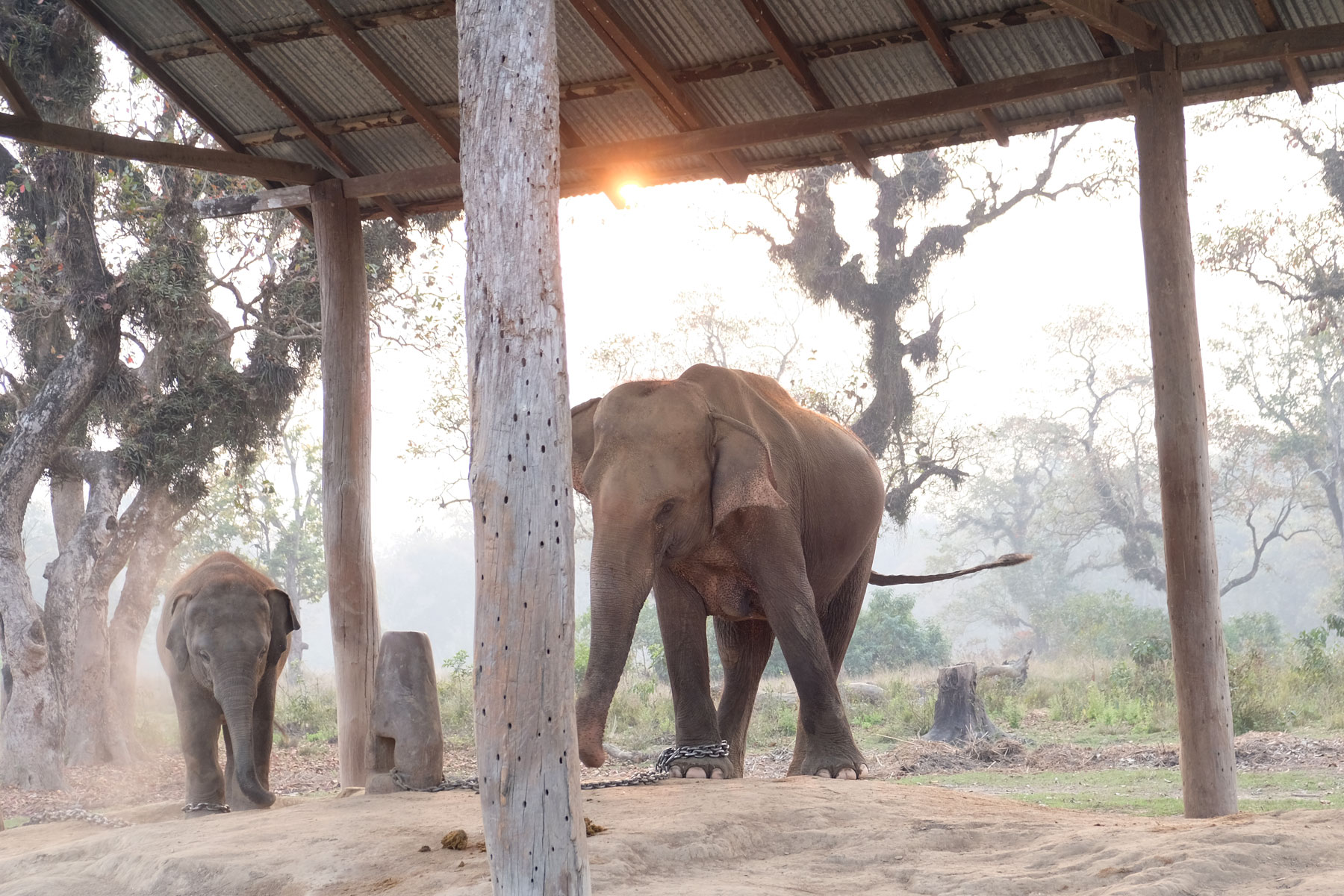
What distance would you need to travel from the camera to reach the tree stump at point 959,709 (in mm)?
12883

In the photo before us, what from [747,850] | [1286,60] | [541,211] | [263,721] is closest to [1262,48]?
[1286,60]

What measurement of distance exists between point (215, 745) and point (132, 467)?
8333mm

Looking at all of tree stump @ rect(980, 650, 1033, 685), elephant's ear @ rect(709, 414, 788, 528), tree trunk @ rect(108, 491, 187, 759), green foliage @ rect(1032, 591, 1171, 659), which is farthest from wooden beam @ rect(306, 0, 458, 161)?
green foliage @ rect(1032, 591, 1171, 659)

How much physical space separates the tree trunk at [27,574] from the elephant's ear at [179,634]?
6307 millimetres

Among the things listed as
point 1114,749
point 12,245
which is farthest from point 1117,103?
point 12,245

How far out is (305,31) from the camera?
8.03m

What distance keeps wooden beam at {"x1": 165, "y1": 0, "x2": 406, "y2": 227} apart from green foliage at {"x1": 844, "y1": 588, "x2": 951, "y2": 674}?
19830 mm

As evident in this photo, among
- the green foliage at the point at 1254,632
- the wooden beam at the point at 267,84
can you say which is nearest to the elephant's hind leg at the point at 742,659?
the wooden beam at the point at 267,84

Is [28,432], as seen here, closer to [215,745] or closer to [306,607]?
[215,745]

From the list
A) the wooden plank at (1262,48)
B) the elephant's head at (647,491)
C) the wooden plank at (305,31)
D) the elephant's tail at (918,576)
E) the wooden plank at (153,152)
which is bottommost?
the elephant's tail at (918,576)

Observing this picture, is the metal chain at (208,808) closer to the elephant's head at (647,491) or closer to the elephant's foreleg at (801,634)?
the elephant's head at (647,491)

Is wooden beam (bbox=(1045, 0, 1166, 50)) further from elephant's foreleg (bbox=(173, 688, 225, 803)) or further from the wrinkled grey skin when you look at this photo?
elephant's foreleg (bbox=(173, 688, 225, 803))

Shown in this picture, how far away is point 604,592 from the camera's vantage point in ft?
22.3

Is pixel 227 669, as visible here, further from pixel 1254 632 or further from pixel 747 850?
pixel 1254 632
